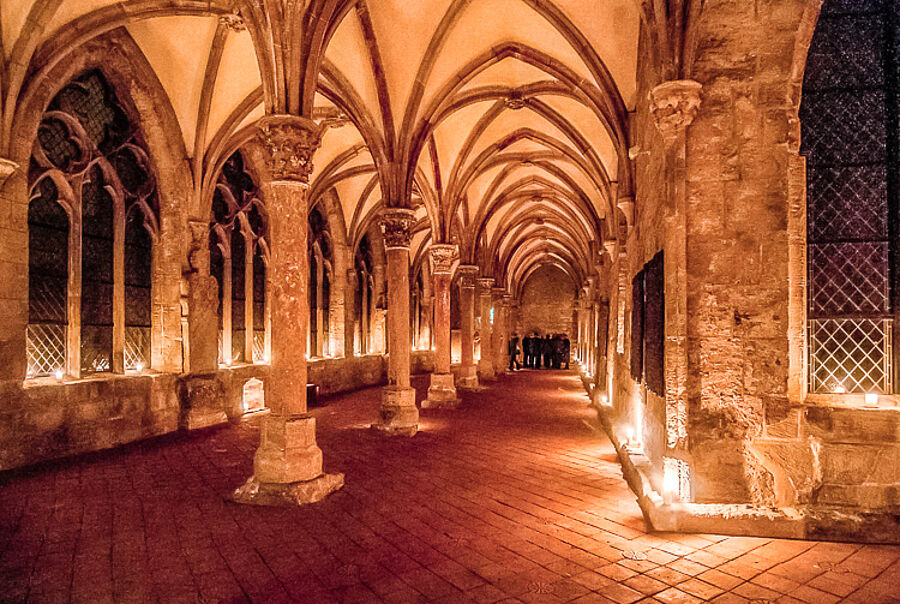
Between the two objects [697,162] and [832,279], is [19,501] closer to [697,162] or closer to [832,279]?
[697,162]

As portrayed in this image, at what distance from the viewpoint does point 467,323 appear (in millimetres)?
17219

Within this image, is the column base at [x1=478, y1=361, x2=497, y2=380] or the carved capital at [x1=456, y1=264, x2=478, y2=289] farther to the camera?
the column base at [x1=478, y1=361, x2=497, y2=380]

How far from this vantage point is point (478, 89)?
11.0m

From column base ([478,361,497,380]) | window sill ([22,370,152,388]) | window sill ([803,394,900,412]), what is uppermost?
window sill ([803,394,900,412])

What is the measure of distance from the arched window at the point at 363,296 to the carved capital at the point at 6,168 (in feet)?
36.0

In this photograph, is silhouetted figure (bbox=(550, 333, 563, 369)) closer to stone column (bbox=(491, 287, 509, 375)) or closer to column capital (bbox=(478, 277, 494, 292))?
stone column (bbox=(491, 287, 509, 375))

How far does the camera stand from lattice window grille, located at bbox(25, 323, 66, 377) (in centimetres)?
776

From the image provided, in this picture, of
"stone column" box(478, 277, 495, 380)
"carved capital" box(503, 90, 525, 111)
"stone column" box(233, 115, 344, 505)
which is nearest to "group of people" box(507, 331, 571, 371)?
"stone column" box(478, 277, 495, 380)

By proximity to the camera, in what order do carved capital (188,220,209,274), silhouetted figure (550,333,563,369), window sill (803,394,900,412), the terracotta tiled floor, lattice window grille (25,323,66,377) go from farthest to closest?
silhouetted figure (550,333,563,369), carved capital (188,220,209,274), lattice window grille (25,323,66,377), window sill (803,394,900,412), the terracotta tiled floor

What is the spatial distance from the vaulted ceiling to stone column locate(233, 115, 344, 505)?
0.37 m

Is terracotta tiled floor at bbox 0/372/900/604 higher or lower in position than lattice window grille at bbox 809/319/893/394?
lower

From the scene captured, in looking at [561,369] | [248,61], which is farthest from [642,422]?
[561,369]

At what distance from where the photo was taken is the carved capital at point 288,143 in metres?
5.75

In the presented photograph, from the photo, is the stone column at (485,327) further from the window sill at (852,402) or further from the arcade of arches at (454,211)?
the window sill at (852,402)
